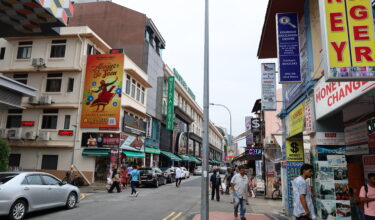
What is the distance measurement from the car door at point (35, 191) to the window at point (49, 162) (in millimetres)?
15793

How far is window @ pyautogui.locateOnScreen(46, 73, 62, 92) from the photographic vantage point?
25406mm

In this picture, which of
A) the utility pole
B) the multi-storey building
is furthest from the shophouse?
the multi-storey building

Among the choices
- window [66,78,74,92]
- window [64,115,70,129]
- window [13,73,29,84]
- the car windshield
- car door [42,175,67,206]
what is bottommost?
car door [42,175,67,206]

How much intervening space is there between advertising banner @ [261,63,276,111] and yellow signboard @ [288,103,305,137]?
75.5 inches

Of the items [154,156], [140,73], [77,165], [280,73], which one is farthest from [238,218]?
[154,156]

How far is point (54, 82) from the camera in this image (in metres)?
25.6

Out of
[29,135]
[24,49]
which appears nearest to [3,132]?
[29,135]

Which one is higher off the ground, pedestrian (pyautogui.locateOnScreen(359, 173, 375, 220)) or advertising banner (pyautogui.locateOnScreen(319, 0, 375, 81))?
advertising banner (pyautogui.locateOnScreen(319, 0, 375, 81))

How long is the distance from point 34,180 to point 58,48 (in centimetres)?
1913

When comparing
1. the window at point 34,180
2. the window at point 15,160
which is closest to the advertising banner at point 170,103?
the window at point 15,160

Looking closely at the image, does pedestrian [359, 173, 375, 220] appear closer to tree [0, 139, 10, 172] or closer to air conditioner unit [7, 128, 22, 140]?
tree [0, 139, 10, 172]

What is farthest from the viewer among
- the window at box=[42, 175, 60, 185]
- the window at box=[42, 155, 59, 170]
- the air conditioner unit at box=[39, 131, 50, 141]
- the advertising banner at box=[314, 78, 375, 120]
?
the window at box=[42, 155, 59, 170]

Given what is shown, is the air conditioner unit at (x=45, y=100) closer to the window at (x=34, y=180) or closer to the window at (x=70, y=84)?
the window at (x=70, y=84)

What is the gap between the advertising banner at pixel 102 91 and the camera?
79.9 feet
